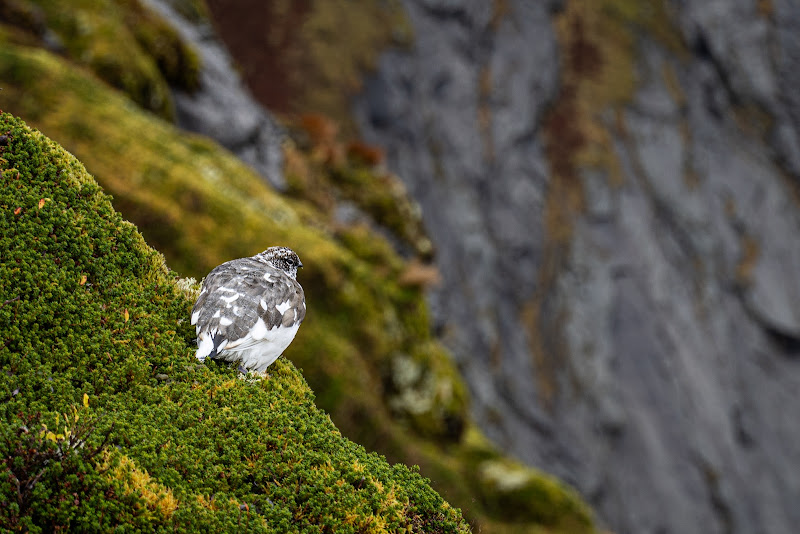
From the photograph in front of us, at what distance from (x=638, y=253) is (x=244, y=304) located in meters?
52.6

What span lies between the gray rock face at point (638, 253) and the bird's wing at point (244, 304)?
1374 inches

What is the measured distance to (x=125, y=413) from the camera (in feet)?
21.5

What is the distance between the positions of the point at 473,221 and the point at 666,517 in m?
26.3

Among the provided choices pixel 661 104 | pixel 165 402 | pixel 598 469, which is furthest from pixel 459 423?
pixel 661 104

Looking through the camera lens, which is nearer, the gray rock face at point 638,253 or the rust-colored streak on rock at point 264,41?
the rust-colored streak on rock at point 264,41

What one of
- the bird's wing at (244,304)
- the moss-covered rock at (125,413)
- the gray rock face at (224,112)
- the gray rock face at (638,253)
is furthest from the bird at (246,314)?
the gray rock face at (638,253)

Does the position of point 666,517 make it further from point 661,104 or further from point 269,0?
point 269,0

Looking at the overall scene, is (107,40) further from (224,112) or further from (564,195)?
(564,195)

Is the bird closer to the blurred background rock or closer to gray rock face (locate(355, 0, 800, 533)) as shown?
the blurred background rock

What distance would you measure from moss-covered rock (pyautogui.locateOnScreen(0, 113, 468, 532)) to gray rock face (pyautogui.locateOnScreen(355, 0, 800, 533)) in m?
35.4

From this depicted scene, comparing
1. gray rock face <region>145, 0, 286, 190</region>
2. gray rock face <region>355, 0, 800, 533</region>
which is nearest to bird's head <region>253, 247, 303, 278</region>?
gray rock face <region>145, 0, 286, 190</region>

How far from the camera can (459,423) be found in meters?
20.4

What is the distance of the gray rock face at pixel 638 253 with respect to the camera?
1927 inches

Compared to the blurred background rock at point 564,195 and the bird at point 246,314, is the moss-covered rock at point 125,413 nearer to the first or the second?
the bird at point 246,314
